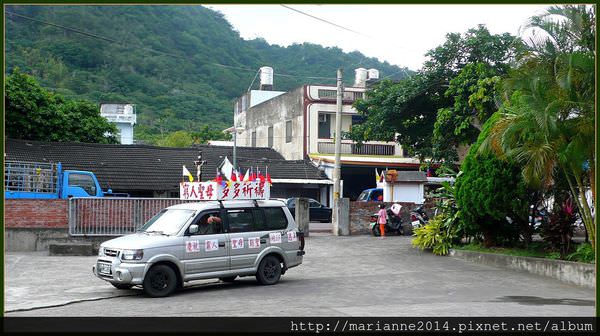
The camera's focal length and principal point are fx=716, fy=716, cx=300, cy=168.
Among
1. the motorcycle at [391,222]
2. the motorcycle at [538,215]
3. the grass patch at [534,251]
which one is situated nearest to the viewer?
the grass patch at [534,251]

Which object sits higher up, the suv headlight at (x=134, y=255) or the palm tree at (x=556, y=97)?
the palm tree at (x=556, y=97)

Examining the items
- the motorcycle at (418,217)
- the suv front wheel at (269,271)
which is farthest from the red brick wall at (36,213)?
the motorcycle at (418,217)

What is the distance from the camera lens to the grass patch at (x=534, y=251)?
17109mm

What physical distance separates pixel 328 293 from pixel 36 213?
461 inches

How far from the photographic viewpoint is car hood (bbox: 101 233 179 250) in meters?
13.6

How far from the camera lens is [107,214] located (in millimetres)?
22438

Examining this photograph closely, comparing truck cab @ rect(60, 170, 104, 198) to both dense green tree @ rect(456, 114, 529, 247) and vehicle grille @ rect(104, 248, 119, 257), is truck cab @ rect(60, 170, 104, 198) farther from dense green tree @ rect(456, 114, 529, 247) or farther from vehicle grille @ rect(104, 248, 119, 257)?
dense green tree @ rect(456, 114, 529, 247)

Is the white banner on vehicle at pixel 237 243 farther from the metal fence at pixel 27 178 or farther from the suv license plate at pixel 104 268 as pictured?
the metal fence at pixel 27 178

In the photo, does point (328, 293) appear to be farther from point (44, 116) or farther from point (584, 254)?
point (44, 116)

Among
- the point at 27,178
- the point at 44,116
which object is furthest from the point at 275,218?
the point at 44,116

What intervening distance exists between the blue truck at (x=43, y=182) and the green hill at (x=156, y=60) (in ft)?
65.5

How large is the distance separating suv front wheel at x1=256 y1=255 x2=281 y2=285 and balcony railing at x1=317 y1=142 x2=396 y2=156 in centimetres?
2969

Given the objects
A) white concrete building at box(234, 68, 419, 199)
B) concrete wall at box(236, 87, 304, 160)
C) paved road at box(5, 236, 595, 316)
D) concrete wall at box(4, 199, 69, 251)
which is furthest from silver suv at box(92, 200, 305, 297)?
concrete wall at box(236, 87, 304, 160)

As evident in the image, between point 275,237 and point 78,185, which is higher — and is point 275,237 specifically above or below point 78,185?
below
